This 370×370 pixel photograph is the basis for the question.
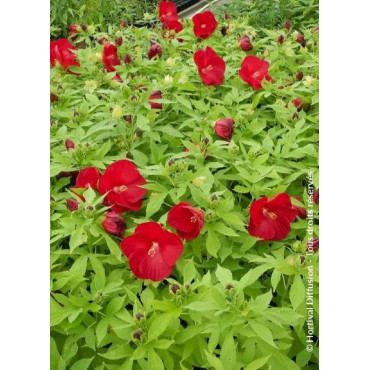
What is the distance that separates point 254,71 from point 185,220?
0.67m

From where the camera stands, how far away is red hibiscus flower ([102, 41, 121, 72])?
1.58 m

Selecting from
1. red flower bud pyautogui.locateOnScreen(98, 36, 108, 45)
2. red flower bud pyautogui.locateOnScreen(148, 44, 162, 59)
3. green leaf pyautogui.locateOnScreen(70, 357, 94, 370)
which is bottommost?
green leaf pyautogui.locateOnScreen(70, 357, 94, 370)

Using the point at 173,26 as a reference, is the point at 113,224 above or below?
below

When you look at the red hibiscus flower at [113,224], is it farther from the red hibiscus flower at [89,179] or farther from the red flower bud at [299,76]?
the red flower bud at [299,76]

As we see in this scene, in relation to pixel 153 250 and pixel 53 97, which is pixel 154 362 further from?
pixel 53 97

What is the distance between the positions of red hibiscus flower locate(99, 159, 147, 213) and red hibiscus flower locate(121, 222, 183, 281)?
14 cm

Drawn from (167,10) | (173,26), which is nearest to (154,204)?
(173,26)

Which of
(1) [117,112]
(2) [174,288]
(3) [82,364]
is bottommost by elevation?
(3) [82,364]

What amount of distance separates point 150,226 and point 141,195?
159mm

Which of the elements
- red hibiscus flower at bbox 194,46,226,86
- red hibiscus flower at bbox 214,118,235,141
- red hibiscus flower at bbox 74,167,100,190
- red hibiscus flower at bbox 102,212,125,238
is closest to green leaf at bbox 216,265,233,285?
red hibiscus flower at bbox 102,212,125,238

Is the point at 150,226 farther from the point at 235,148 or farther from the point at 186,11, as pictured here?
A: the point at 186,11

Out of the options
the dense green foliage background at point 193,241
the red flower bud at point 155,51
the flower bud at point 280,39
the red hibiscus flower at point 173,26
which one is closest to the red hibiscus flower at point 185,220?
the dense green foliage background at point 193,241

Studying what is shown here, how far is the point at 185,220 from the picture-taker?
926 millimetres

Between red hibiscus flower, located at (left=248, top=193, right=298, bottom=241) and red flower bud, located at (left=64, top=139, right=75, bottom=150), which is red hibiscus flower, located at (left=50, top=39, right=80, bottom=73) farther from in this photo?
red hibiscus flower, located at (left=248, top=193, right=298, bottom=241)
